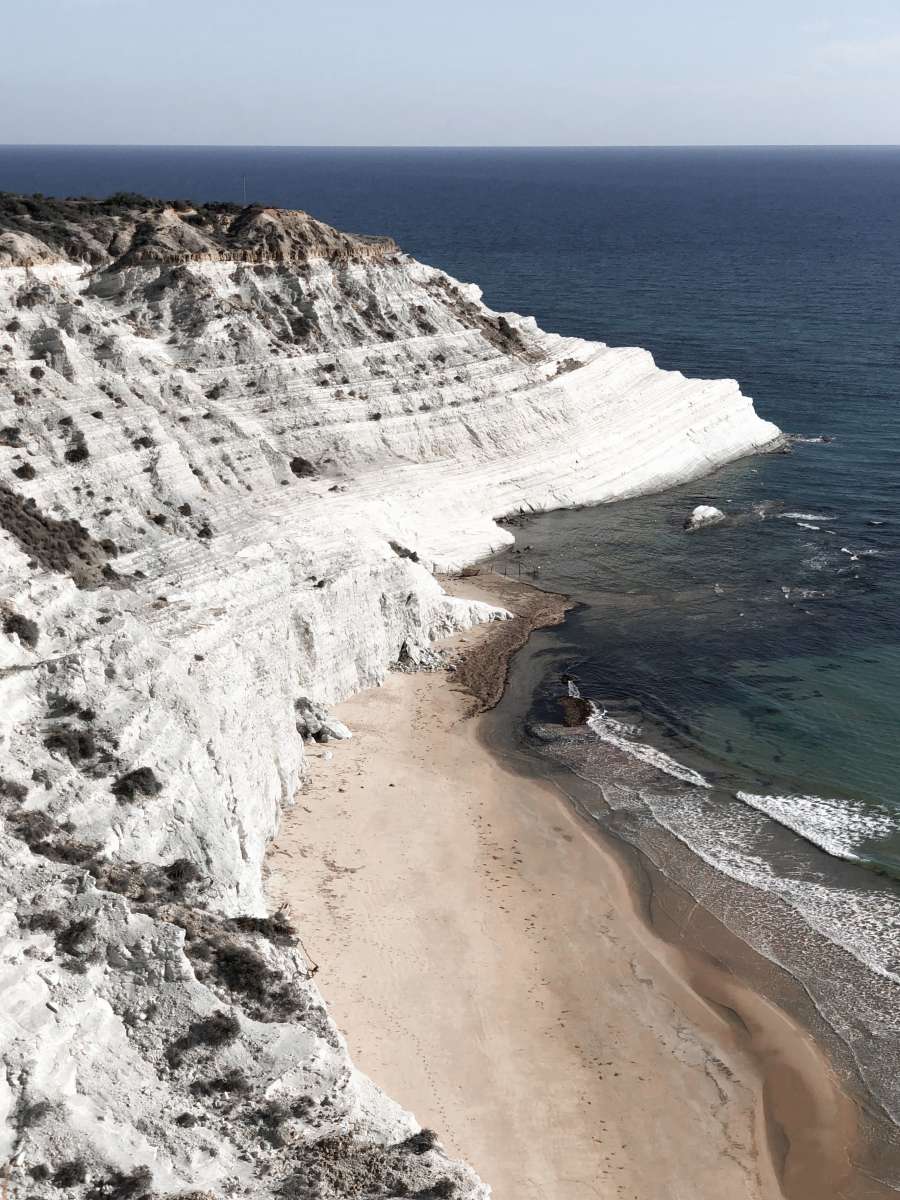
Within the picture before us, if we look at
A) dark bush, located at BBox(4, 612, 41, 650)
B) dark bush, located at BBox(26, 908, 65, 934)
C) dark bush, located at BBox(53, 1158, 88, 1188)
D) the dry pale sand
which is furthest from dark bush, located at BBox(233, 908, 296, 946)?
dark bush, located at BBox(4, 612, 41, 650)

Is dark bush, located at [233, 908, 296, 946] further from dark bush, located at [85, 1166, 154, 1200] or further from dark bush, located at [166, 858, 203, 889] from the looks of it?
dark bush, located at [85, 1166, 154, 1200]

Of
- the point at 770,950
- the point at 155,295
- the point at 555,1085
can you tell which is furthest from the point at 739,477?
the point at 555,1085

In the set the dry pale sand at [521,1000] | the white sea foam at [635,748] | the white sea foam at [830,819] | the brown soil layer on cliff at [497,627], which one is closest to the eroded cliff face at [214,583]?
the brown soil layer on cliff at [497,627]

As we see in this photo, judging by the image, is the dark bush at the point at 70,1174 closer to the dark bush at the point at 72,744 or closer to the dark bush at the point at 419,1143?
the dark bush at the point at 419,1143

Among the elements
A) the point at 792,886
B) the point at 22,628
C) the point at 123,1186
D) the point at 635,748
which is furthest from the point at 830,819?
the point at 123,1186

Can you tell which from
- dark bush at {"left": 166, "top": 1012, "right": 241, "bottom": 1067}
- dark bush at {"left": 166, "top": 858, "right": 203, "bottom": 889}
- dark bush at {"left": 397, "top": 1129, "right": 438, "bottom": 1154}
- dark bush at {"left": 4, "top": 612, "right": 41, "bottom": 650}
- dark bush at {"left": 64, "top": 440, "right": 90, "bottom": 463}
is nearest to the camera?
dark bush at {"left": 397, "top": 1129, "right": 438, "bottom": 1154}

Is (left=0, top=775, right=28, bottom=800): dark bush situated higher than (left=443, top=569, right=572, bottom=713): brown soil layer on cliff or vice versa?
(left=0, top=775, right=28, bottom=800): dark bush

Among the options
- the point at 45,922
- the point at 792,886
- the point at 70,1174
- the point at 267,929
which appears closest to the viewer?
the point at 70,1174

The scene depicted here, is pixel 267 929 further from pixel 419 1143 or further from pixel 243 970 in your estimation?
pixel 419 1143
